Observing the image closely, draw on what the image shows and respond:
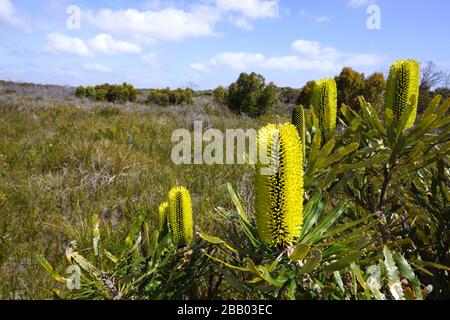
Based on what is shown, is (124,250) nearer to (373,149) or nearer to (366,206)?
(373,149)

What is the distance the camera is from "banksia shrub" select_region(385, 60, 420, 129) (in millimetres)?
924

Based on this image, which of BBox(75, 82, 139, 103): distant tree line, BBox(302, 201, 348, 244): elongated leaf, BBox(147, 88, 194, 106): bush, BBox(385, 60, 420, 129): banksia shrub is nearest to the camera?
BBox(302, 201, 348, 244): elongated leaf

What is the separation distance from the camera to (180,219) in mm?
978

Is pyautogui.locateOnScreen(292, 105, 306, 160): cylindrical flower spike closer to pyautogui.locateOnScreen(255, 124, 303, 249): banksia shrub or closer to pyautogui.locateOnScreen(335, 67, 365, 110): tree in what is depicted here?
pyautogui.locateOnScreen(255, 124, 303, 249): banksia shrub

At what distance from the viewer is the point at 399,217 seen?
3.96 ft

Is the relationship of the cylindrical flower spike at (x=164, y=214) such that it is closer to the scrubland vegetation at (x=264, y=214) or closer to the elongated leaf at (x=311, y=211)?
the scrubland vegetation at (x=264, y=214)

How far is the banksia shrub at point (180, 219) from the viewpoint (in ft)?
3.16

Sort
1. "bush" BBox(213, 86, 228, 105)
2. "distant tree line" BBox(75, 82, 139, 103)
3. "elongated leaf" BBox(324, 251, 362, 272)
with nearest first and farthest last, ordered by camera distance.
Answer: "elongated leaf" BBox(324, 251, 362, 272) → "bush" BBox(213, 86, 228, 105) → "distant tree line" BBox(75, 82, 139, 103)

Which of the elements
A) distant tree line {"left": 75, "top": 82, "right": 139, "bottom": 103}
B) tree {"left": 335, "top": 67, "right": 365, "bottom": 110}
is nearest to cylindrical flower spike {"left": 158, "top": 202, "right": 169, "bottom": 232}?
tree {"left": 335, "top": 67, "right": 365, "bottom": 110}

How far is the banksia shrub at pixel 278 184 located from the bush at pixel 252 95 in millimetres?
12209

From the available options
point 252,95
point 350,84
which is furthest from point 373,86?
point 252,95

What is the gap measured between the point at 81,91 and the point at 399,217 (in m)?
21.1

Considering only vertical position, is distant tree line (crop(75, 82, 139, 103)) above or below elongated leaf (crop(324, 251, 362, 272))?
above
